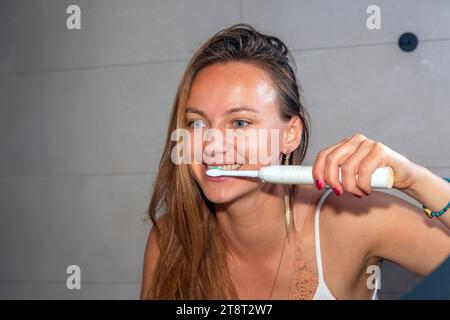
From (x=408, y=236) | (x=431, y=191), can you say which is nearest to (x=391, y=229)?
(x=408, y=236)

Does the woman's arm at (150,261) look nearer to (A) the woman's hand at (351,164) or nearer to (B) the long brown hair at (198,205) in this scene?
(B) the long brown hair at (198,205)

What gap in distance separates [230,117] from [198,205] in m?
0.18

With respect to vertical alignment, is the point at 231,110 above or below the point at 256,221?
above

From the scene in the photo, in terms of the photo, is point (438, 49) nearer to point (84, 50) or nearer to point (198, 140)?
point (198, 140)

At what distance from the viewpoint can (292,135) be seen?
832 mm

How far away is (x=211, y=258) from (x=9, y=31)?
0.99 metres

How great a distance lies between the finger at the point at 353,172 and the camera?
1.76 feet

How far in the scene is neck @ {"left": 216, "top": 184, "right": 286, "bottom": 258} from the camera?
82 cm

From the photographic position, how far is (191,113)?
0.76m

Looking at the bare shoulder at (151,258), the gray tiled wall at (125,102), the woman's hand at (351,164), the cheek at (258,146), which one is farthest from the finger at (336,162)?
the gray tiled wall at (125,102)

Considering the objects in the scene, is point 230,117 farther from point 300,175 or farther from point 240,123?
point 300,175
